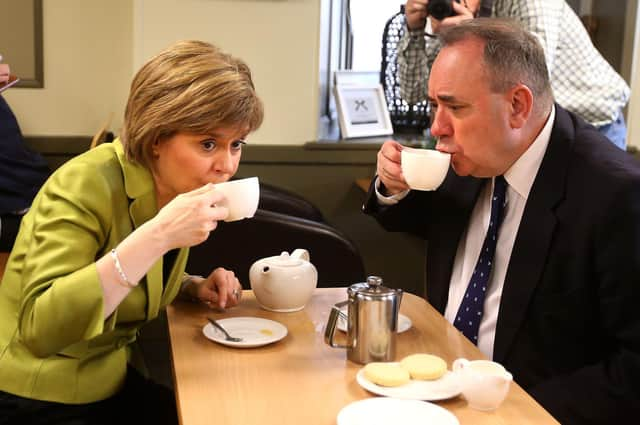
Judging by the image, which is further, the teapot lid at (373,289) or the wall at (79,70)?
the wall at (79,70)

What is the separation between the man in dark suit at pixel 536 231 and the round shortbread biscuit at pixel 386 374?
339 mm

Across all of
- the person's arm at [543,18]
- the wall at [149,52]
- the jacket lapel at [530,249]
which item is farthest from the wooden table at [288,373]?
the wall at [149,52]

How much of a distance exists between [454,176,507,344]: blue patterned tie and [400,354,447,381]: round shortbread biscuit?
1.28 ft

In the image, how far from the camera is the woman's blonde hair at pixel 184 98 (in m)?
1.66

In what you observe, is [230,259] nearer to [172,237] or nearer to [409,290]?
[409,290]

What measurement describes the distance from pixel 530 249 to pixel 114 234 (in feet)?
2.80

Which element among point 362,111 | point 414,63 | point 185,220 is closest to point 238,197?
point 185,220

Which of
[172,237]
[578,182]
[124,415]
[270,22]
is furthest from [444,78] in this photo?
[270,22]

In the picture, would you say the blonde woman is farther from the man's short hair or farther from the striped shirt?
the striped shirt

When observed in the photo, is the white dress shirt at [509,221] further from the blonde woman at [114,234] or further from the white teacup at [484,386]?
the blonde woman at [114,234]

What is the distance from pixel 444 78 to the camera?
74.9 inches

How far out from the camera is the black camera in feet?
10.6

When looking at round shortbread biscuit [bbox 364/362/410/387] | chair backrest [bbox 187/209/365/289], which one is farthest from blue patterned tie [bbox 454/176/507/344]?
chair backrest [bbox 187/209/365/289]

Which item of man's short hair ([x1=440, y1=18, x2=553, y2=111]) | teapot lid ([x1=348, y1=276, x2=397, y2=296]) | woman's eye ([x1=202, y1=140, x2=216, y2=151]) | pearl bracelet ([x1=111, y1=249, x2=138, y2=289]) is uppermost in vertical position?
man's short hair ([x1=440, y1=18, x2=553, y2=111])
